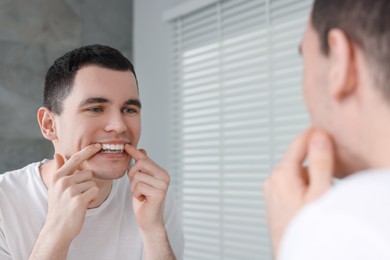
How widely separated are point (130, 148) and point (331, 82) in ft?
3.04

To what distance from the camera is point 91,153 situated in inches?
54.1

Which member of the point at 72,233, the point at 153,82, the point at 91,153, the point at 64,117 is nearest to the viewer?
the point at 72,233

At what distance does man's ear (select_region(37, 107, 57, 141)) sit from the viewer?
155 cm

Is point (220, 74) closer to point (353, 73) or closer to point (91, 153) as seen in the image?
point (91, 153)

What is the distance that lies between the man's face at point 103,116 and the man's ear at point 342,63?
906 mm

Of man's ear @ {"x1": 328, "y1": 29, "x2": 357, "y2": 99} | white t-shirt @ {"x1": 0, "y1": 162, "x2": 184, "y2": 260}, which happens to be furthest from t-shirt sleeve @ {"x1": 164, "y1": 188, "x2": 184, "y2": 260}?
man's ear @ {"x1": 328, "y1": 29, "x2": 357, "y2": 99}

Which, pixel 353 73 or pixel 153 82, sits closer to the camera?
pixel 353 73

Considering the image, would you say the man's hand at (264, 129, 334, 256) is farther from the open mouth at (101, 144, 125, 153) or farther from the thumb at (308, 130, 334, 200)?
the open mouth at (101, 144, 125, 153)

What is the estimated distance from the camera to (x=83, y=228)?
1479 mm

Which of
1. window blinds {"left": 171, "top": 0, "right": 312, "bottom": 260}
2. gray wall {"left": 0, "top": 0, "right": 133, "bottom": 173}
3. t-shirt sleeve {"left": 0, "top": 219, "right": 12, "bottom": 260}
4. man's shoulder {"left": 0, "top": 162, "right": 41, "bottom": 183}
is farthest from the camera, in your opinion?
gray wall {"left": 0, "top": 0, "right": 133, "bottom": 173}

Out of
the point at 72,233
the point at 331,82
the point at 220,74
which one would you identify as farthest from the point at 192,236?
the point at 331,82

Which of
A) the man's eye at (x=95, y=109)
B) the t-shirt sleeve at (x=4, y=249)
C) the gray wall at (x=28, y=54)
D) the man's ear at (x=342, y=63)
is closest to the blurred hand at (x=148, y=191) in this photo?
the man's eye at (x=95, y=109)

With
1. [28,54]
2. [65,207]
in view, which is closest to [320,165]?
[65,207]

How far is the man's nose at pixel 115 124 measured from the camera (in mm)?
1396
